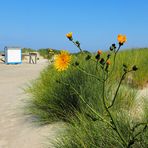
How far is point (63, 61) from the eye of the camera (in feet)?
8.95

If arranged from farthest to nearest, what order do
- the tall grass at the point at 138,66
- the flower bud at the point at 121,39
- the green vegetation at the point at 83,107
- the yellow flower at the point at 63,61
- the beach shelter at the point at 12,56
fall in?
the beach shelter at the point at 12,56, the tall grass at the point at 138,66, the green vegetation at the point at 83,107, the yellow flower at the point at 63,61, the flower bud at the point at 121,39

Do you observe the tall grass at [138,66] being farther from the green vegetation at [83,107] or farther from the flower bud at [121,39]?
the flower bud at [121,39]

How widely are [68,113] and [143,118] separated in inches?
67.9

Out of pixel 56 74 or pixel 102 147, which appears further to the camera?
pixel 56 74

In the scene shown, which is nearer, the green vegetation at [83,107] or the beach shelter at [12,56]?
the green vegetation at [83,107]

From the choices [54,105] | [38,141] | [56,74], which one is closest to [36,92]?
[56,74]

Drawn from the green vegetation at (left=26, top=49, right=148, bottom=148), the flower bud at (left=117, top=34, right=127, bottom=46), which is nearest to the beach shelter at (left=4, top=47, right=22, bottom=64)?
the green vegetation at (left=26, top=49, right=148, bottom=148)

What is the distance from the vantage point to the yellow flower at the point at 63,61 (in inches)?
106

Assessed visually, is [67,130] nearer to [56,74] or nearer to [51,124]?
[51,124]

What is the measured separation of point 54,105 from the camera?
5.63 metres

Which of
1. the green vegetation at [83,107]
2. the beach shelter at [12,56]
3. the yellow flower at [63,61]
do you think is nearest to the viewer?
the yellow flower at [63,61]

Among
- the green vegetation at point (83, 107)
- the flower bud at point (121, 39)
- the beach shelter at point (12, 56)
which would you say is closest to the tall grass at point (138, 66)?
the green vegetation at point (83, 107)

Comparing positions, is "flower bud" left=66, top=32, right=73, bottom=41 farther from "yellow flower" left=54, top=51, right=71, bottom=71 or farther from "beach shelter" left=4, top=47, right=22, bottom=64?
"beach shelter" left=4, top=47, right=22, bottom=64

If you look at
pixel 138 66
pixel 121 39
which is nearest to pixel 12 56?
pixel 138 66
